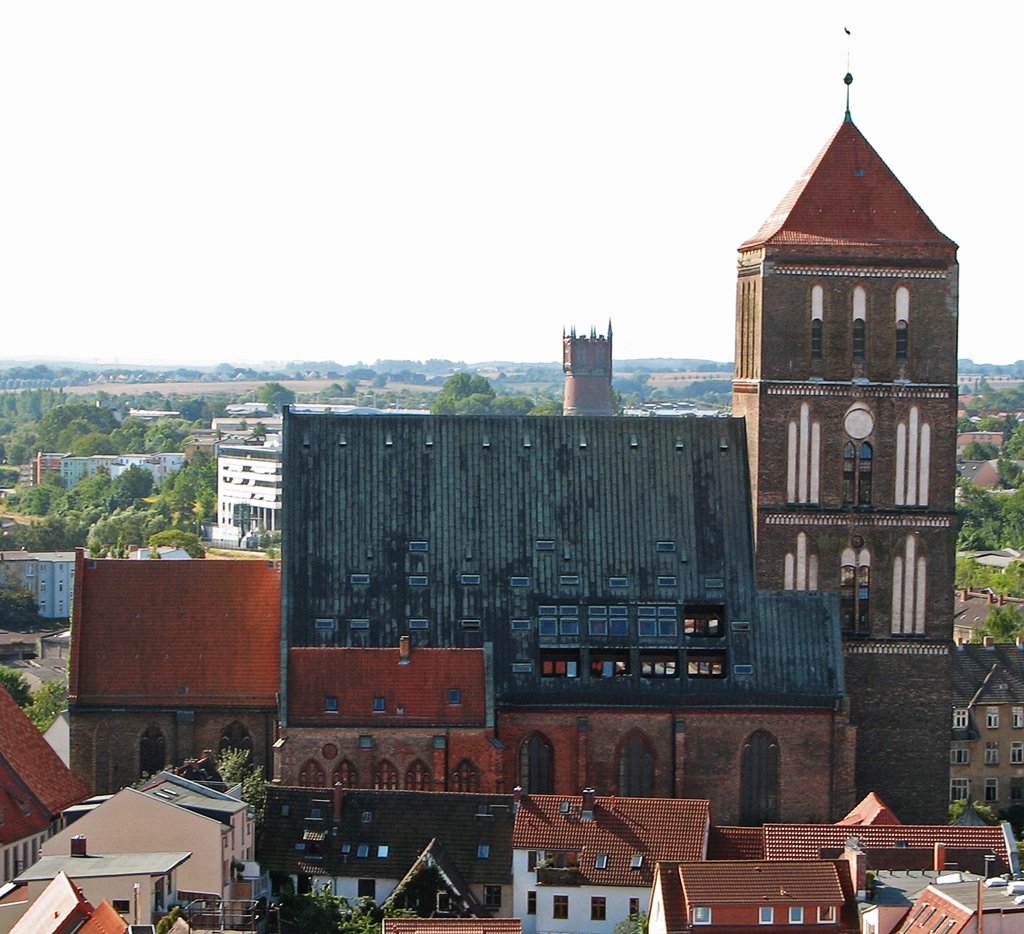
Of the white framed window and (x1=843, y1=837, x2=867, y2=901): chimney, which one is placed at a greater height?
(x1=843, y1=837, x2=867, y2=901): chimney

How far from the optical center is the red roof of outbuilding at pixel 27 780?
6912 centimetres

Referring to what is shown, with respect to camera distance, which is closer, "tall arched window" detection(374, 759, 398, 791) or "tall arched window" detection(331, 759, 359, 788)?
"tall arched window" detection(331, 759, 359, 788)

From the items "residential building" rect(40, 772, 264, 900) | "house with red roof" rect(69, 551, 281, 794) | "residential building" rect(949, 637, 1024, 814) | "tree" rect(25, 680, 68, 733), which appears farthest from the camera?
"residential building" rect(949, 637, 1024, 814)

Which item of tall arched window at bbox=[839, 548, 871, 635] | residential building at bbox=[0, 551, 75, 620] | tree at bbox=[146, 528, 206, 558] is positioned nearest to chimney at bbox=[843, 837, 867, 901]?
tall arched window at bbox=[839, 548, 871, 635]

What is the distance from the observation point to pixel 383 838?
6538 cm

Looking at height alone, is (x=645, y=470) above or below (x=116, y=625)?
above

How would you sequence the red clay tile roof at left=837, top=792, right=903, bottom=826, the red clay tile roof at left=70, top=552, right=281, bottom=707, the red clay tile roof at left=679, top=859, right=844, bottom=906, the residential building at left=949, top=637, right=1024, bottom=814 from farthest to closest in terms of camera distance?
the residential building at left=949, top=637, right=1024, bottom=814 < the red clay tile roof at left=70, top=552, right=281, bottom=707 < the red clay tile roof at left=837, top=792, right=903, bottom=826 < the red clay tile roof at left=679, top=859, right=844, bottom=906

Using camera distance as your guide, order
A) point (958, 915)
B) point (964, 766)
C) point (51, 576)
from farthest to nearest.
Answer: point (51, 576)
point (964, 766)
point (958, 915)

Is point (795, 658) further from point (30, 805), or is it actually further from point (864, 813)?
point (30, 805)

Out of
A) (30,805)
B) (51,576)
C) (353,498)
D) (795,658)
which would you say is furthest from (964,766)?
(51,576)

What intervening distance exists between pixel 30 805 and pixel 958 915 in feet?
101

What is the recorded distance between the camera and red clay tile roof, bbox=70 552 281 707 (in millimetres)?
71500

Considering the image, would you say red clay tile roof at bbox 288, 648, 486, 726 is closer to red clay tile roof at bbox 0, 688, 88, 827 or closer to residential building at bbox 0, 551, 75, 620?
red clay tile roof at bbox 0, 688, 88, 827

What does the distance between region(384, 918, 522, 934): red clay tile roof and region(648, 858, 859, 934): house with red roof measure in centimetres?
411
